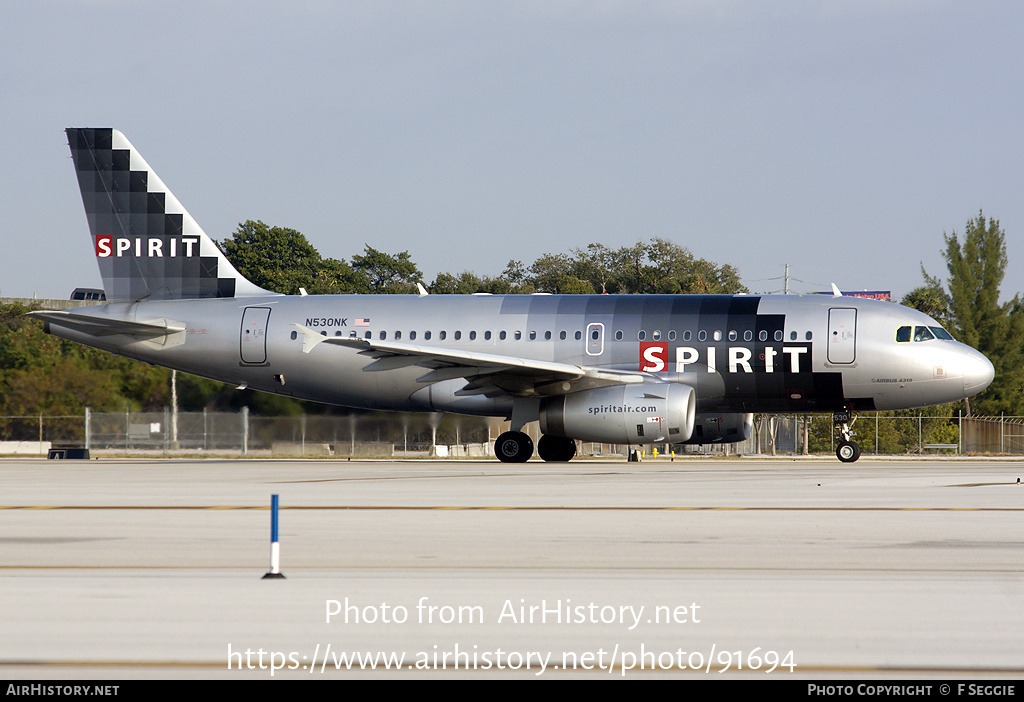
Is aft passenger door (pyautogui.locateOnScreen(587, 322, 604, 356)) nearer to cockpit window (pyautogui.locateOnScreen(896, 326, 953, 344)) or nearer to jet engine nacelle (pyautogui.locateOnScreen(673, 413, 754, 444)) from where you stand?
jet engine nacelle (pyautogui.locateOnScreen(673, 413, 754, 444))

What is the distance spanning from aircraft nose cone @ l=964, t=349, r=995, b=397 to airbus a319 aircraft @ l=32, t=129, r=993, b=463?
4 cm

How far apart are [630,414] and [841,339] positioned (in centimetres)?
599

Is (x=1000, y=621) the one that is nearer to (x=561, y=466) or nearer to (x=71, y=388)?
(x=561, y=466)

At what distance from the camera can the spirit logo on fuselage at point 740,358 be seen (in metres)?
27.0

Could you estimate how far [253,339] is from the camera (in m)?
29.7

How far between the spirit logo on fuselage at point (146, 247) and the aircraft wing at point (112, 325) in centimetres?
224

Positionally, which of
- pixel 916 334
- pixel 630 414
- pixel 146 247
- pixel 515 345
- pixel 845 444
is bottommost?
pixel 845 444

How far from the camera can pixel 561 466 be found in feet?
86.6

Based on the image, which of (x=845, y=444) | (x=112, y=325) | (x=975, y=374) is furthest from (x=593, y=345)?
(x=112, y=325)

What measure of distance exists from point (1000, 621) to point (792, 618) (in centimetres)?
138

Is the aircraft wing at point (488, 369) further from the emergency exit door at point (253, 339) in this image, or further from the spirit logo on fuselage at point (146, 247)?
the spirit logo on fuselage at point (146, 247)

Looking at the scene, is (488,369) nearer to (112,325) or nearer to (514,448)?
(514,448)

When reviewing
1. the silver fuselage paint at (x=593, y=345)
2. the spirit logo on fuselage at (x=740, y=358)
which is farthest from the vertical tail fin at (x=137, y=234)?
the spirit logo on fuselage at (x=740, y=358)

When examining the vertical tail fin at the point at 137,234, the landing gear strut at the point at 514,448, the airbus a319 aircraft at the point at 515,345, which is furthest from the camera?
the vertical tail fin at the point at 137,234
